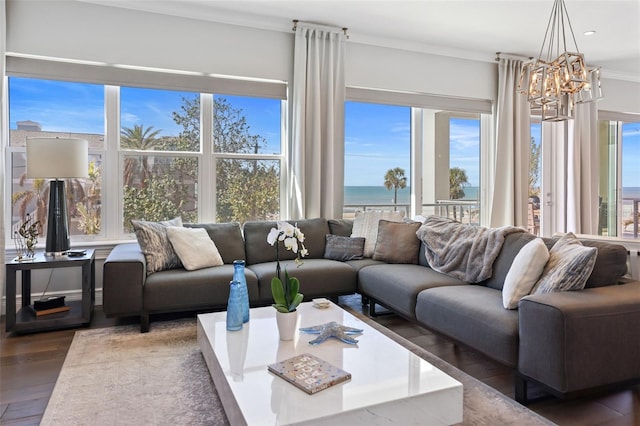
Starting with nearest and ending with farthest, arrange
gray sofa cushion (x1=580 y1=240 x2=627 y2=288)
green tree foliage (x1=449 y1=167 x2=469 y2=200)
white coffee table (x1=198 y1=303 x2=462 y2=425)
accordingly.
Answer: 1. white coffee table (x1=198 y1=303 x2=462 y2=425)
2. gray sofa cushion (x1=580 y1=240 x2=627 y2=288)
3. green tree foliage (x1=449 y1=167 x2=469 y2=200)

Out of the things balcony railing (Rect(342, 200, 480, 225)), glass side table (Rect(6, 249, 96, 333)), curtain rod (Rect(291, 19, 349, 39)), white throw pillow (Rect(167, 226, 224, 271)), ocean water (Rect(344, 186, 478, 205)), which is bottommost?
glass side table (Rect(6, 249, 96, 333))

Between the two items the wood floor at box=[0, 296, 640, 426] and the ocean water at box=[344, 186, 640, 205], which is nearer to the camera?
the wood floor at box=[0, 296, 640, 426]

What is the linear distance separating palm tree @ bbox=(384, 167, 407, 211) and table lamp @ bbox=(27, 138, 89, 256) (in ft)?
10.8

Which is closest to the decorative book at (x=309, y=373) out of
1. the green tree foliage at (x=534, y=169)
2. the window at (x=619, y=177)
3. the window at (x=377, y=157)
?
the window at (x=377, y=157)

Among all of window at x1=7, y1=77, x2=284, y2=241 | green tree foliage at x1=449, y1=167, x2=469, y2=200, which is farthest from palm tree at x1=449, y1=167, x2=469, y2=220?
window at x1=7, y1=77, x2=284, y2=241

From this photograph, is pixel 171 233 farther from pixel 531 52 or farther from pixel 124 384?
pixel 531 52

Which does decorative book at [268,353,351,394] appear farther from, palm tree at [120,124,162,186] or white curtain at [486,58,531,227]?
white curtain at [486,58,531,227]

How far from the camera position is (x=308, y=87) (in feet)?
14.4

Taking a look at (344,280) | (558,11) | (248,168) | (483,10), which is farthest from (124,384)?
(558,11)

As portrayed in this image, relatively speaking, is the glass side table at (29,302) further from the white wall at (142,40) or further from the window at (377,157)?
the window at (377,157)

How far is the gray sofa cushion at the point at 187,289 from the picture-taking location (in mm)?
3170

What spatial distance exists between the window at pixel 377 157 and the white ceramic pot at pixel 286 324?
291 centimetres

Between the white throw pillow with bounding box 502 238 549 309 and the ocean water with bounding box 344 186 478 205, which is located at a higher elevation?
the ocean water with bounding box 344 186 478 205

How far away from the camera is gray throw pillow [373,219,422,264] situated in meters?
3.85
